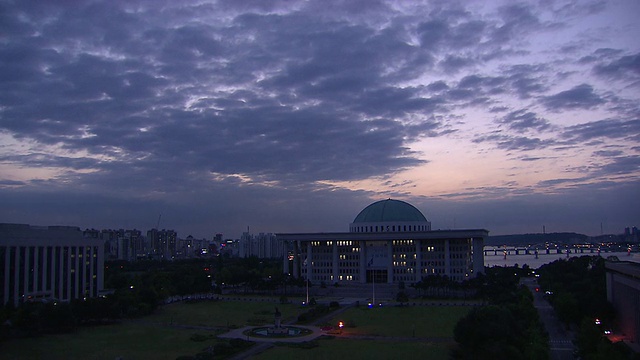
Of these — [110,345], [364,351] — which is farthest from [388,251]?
[110,345]

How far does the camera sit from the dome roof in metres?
110

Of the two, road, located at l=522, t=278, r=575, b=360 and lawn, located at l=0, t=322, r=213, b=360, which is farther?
lawn, located at l=0, t=322, r=213, b=360

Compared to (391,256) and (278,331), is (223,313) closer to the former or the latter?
(278,331)

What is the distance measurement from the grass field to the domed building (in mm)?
34618

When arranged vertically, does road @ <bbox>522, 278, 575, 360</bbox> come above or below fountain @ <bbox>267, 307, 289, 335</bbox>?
below

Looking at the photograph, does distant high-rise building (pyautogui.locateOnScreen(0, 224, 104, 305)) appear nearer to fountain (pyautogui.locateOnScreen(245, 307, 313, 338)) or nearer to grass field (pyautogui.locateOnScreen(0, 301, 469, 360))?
grass field (pyautogui.locateOnScreen(0, 301, 469, 360))

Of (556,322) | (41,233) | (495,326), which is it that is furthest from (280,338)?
(41,233)

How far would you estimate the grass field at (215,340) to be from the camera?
40441 millimetres

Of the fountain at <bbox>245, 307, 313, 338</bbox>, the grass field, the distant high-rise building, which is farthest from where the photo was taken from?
the distant high-rise building

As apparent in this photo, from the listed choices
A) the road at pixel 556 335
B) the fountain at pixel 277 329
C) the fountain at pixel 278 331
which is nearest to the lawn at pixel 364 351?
the fountain at pixel 278 331

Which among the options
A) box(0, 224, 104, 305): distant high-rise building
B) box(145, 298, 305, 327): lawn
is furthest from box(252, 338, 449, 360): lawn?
box(0, 224, 104, 305): distant high-rise building

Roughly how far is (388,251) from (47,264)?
60115 mm

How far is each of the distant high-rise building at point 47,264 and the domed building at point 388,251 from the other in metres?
45.0

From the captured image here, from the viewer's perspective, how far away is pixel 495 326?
121 feet
